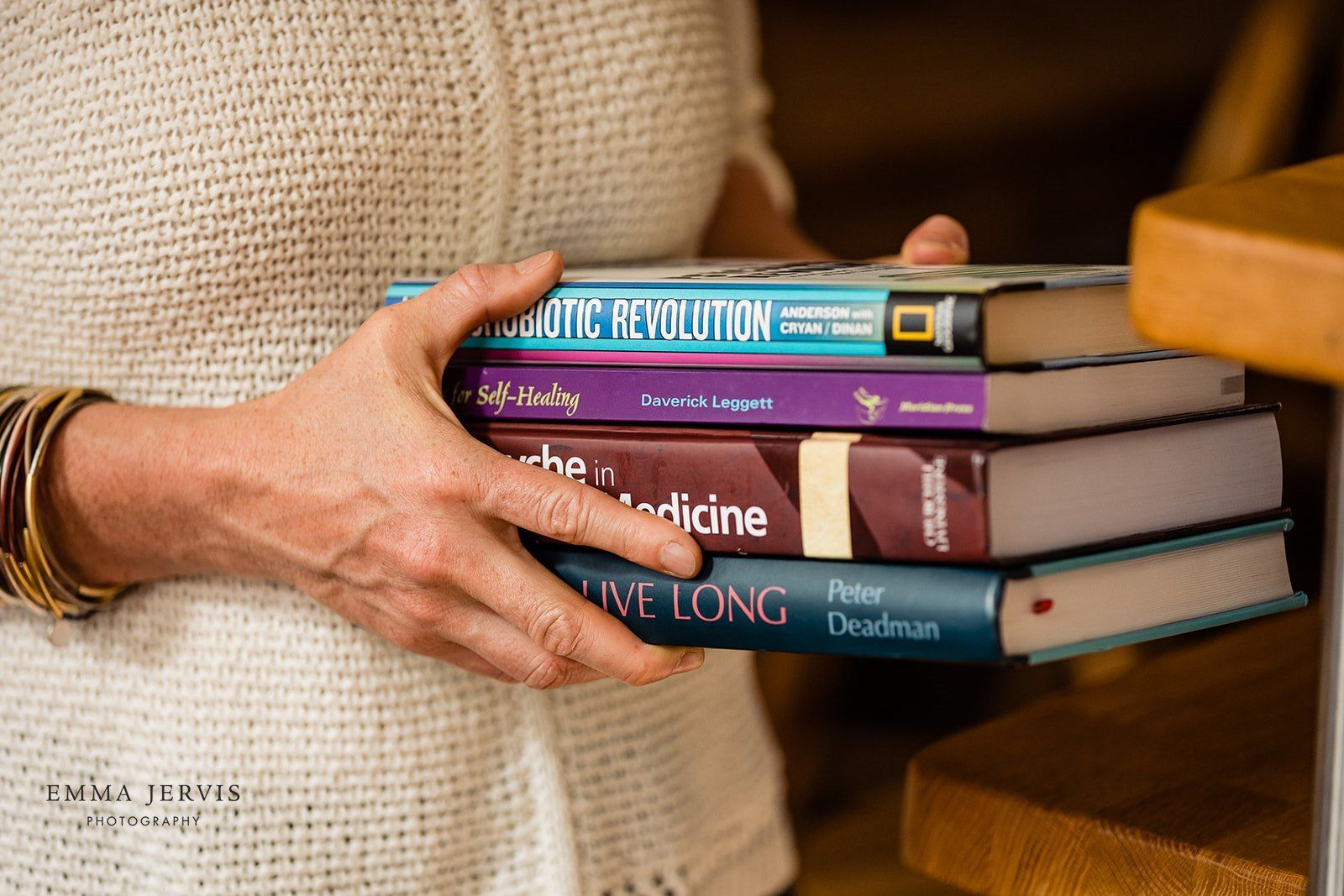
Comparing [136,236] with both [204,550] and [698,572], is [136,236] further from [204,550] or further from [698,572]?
[698,572]

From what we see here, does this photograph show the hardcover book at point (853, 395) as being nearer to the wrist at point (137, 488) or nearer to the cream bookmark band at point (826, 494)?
the cream bookmark band at point (826, 494)

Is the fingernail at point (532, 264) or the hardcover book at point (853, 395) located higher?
the fingernail at point (532, 264)

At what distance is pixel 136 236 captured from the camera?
534 mm

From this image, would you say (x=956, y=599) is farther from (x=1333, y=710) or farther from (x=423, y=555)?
(x=423, y=555)

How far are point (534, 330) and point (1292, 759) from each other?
1.25 ft

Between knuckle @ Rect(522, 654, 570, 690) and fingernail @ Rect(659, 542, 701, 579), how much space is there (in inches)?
3.2

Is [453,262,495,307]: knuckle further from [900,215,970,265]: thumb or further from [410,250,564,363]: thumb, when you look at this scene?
[900,215,970,265]: thumb

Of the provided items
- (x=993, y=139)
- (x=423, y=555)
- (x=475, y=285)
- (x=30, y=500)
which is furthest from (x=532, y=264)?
(x=993, y=139)

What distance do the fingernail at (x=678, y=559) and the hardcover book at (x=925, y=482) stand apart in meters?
0.01

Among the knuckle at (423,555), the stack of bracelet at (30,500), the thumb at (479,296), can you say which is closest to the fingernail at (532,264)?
the thumb at (479,296)

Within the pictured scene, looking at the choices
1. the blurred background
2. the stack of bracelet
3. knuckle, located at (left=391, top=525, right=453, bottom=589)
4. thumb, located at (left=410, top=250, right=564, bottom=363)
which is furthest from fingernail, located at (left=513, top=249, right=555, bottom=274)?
the blurred background

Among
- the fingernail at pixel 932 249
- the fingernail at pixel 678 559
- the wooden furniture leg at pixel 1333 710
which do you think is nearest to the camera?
the wooden furniture leg at pixel 1333 710

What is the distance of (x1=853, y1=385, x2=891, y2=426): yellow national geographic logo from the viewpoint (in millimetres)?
417

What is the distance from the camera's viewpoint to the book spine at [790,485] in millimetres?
400
